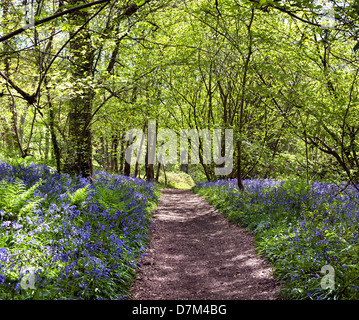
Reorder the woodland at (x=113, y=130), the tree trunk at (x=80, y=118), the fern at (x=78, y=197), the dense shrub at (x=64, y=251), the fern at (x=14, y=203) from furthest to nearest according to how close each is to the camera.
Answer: the tree trunk at (x=80, y=118)
the fern at (x=78, y=197)
the fern at (x=14, y=203)
the woodland at (x=113, y=130)
the dense shrub at (x=64, y=251)

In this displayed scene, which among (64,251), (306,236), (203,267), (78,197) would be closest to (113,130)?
(78,197)

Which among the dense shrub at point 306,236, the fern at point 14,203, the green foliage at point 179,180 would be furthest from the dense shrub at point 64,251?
the green foliage at point 179,180

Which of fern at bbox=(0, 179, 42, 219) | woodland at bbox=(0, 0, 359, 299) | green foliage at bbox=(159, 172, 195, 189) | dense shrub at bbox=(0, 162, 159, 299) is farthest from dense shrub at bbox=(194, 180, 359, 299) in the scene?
green foliage at bbox=(159, 172, 195, 189)

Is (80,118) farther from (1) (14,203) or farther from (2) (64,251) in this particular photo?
(2) (64,251)

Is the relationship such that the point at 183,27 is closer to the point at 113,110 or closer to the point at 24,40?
the point at 113,110

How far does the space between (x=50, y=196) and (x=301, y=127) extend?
613 cm

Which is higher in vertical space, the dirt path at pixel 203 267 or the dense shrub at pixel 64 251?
the dense shrub at pixel 64 251

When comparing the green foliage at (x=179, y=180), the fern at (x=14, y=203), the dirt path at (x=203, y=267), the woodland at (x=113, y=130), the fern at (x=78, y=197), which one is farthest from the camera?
the green foliage at (x=179, y=180)

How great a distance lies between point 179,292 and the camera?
174 inches

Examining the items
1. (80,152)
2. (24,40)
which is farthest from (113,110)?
(24,40)

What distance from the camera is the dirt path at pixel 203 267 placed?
4323 millimetres

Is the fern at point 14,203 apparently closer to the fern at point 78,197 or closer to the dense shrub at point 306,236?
the fern at point 78,197

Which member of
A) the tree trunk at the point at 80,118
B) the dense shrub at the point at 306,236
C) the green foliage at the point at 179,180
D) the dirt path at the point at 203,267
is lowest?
the green foliage at the point at 179,180

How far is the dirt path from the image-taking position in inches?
170
